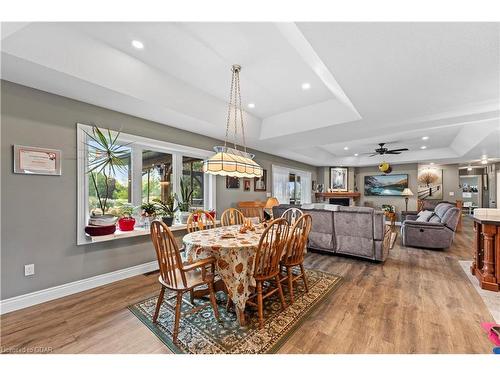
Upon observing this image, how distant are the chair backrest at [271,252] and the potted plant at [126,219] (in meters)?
2.10

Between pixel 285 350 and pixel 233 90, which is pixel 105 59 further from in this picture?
pixel 285 350

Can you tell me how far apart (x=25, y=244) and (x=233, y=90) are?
3.17 meters

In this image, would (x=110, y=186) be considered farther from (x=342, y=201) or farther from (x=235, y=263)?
(x=342, y=201)

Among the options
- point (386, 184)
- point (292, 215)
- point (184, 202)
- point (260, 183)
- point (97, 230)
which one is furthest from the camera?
point (386, 184)

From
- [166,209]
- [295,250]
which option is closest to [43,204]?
[166,209]

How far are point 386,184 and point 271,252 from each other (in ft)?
28.2

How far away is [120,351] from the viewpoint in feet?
5.46

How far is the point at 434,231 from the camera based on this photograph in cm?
456

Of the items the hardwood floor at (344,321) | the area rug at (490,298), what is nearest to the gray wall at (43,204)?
the hardwood floor at (344,321)

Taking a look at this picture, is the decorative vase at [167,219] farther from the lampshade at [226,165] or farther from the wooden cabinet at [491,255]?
the wooden cabinet at [491,255]
